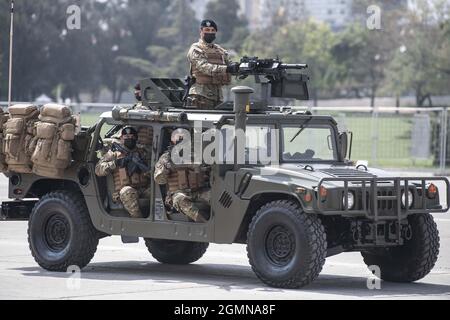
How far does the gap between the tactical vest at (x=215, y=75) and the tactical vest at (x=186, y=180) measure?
1304mm

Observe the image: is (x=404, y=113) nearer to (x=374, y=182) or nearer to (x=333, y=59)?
(x=374, y=182)

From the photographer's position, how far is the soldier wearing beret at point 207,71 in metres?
14.5

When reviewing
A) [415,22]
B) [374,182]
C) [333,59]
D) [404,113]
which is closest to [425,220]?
[374,182]

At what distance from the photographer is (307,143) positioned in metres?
14.0

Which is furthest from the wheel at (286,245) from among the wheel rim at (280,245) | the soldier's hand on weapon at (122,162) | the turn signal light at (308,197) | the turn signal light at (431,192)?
the soldier's hand on weapon at (122,162)

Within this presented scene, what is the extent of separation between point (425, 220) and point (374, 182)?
102cm

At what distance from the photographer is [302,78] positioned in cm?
1447

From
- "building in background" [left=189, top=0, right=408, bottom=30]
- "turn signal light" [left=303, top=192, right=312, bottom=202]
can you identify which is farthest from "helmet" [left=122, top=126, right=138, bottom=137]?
"building in background" [left=189, top=0, right=408, bottom=30]

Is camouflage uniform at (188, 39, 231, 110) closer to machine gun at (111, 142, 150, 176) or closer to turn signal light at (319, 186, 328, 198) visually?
machine gun at (111, 142, 150, 176)

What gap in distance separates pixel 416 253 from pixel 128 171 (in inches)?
126

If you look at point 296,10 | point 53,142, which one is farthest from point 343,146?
point 296,10

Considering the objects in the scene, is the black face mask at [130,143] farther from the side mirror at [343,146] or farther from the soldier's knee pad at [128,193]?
the side mirror at [343,146]

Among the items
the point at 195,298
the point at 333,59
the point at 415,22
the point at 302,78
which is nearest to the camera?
the point at 195,298

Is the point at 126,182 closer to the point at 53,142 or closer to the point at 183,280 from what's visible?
the point at 53,142
